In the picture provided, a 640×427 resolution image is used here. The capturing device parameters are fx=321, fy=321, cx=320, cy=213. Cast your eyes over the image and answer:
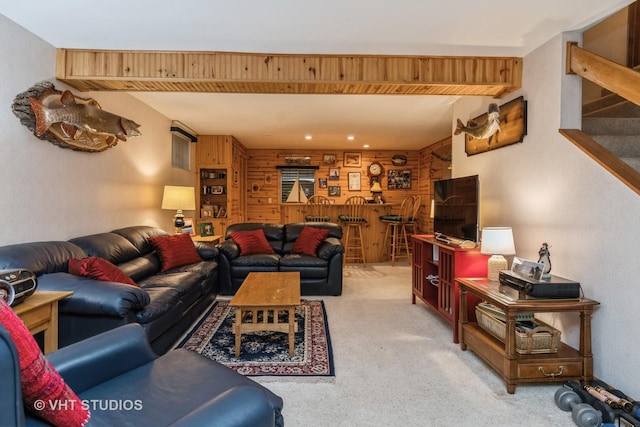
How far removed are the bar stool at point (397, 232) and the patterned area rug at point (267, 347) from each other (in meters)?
3.25

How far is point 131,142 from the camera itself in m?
3.96

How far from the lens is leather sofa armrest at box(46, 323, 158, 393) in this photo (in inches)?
48.2

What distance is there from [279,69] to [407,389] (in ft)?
8.77

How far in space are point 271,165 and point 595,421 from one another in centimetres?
701

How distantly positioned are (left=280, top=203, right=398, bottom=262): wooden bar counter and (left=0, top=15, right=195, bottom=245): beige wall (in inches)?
111

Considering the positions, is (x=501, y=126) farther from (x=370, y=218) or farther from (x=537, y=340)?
(x=370, y=218)

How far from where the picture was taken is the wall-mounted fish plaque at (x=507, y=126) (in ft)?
9.11

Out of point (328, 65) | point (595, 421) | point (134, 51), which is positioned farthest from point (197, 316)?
point (595, 421)

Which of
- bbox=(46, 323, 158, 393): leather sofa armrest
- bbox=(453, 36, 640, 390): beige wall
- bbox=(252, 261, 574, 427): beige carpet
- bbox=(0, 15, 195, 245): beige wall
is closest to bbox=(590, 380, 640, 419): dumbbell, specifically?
bbox=(453, 36, 640, 390): beige wall

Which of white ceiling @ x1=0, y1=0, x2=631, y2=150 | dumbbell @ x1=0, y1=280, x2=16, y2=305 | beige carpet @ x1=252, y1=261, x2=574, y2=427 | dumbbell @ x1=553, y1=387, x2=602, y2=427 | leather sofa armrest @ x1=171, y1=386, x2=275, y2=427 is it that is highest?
white ceiling @ x1=0, y1=0, x2=631, y2=150

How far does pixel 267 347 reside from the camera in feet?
8.75

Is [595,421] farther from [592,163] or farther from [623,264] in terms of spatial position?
[592,163]

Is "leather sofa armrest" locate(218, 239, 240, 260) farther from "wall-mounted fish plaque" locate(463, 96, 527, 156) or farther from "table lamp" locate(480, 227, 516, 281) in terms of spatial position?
"wall-mounted fish plaque" locate(463, 96, 527, 156)

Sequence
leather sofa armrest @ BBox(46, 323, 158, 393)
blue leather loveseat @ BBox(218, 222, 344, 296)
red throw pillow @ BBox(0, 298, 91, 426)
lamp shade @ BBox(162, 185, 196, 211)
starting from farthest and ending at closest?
1. lamp shade @ BBox(162, 185, 196, 211)
2. blue leather loveseat @ BBox(218, 222, 344, 296)
3. leather sofa armrest @ BBox(46, 323, 158, 393)
4. red throw pillow @ BBox(0, 298, 91, 426)
